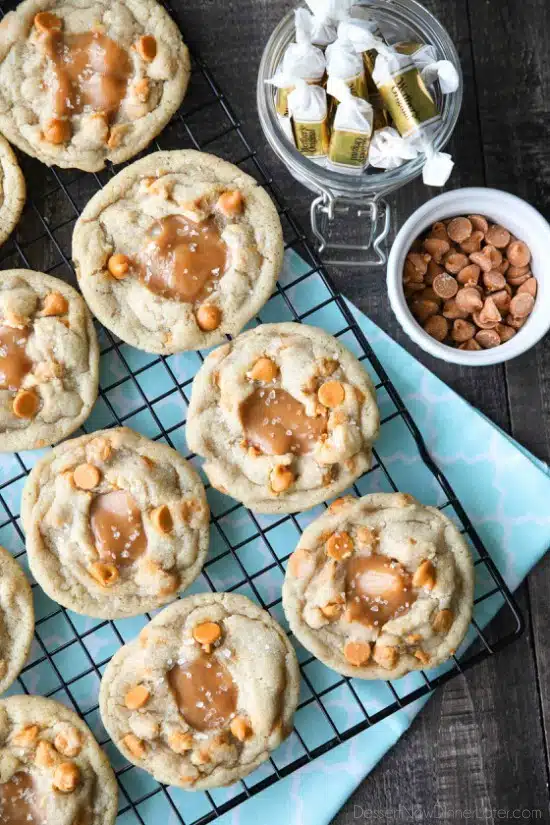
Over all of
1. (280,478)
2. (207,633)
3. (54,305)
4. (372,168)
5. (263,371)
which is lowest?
(207,633)

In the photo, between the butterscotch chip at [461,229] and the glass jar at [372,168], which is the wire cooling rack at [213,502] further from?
the butterscotch chip at [461,229]

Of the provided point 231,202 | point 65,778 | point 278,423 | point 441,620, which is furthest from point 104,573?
point 231,202

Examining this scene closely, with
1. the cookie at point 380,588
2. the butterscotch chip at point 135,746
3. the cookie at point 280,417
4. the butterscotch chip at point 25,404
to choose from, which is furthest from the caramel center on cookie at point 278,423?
the butterscotch chip at point 135,746

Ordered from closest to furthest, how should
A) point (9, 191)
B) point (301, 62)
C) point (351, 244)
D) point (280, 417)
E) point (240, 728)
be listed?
point (301, 62) → point (240, 728) → point (280, 417) → point (9, 191) → point (351, 244)

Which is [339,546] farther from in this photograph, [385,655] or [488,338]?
[488,338]

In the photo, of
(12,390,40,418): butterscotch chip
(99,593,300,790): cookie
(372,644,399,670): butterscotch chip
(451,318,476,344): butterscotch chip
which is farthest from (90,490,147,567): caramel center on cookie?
(451,318,476,344): butterscotch chip

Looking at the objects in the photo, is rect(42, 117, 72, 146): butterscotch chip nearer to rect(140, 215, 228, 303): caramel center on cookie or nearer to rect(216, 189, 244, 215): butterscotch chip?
rect(140, 215, 228, 303): caramel center on cookie
